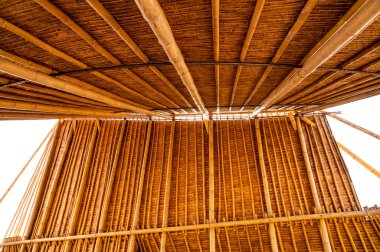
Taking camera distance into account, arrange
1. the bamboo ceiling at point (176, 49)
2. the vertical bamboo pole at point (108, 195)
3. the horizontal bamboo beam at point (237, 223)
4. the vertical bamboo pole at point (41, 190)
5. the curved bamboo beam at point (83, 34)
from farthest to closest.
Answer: the vertical bamboo pole at point (41, 190)
the vertical bamboo pole at point (108, 195)
the horizontal bamboo beam at point (237, 223)
the bamboo ceiling at point (176, 49)
the curved bamboo beam at point (83, 34)

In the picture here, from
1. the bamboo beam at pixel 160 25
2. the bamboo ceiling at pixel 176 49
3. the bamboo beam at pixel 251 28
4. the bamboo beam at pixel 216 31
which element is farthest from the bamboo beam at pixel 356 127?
the bamboo beam at pixel 160 25

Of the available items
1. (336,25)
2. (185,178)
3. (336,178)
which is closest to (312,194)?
(336,178)

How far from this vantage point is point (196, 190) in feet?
35.7

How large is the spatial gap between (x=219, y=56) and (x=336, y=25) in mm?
2670

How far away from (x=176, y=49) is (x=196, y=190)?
7.65 meters

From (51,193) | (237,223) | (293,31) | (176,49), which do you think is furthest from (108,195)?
(293,31)

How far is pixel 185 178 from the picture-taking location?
36.8 feet

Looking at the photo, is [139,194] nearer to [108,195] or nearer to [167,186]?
[167,186]

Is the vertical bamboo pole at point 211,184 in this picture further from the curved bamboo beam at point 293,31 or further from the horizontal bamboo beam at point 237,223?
the curved bamboo beam at point 293,31

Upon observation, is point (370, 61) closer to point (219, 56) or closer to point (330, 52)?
point (330, 52)

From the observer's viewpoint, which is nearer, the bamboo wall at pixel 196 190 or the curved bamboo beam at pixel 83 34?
the curved bamboo beam at pixel 83 34

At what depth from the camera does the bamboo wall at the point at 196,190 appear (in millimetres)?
9766

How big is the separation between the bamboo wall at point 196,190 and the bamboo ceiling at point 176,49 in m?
3.62

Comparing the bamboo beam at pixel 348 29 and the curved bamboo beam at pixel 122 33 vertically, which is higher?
the curved bamboo beam at pixel 122 33
